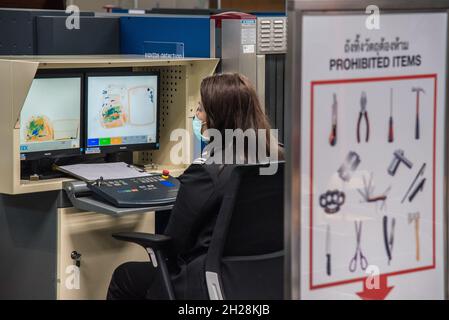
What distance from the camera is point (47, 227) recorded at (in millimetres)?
3037

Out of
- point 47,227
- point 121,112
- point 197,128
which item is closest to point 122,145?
point 121,112

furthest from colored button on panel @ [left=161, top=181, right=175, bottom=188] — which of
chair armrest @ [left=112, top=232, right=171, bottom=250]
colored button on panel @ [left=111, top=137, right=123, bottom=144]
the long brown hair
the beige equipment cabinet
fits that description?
chair armrest @ [left=112, top=232, right=171, bottom=250]

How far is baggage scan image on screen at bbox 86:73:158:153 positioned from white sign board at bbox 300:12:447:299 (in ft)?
5.41

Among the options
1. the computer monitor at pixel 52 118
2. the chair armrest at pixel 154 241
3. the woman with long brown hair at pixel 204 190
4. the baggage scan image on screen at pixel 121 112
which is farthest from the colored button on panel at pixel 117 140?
the chair armrest at pixel 154 241

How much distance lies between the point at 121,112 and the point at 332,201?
5.64ft

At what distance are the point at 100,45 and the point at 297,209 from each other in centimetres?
229

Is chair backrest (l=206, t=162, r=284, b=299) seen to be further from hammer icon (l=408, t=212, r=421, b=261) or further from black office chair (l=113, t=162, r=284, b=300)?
hammer icon (l=408, t=212, r=421, b=261)

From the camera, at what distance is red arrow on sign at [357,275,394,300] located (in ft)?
5.90

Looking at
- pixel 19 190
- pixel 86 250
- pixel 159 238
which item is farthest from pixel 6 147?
pixel 159 238

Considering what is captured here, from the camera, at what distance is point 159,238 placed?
2.50 m

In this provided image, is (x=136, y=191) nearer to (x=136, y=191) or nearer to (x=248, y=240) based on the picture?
(x=136, y=191)

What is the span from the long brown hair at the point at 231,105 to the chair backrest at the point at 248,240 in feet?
1.26

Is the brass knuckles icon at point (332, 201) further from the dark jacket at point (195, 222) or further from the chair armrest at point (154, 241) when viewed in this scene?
the chair armrest at point (154, 241)
